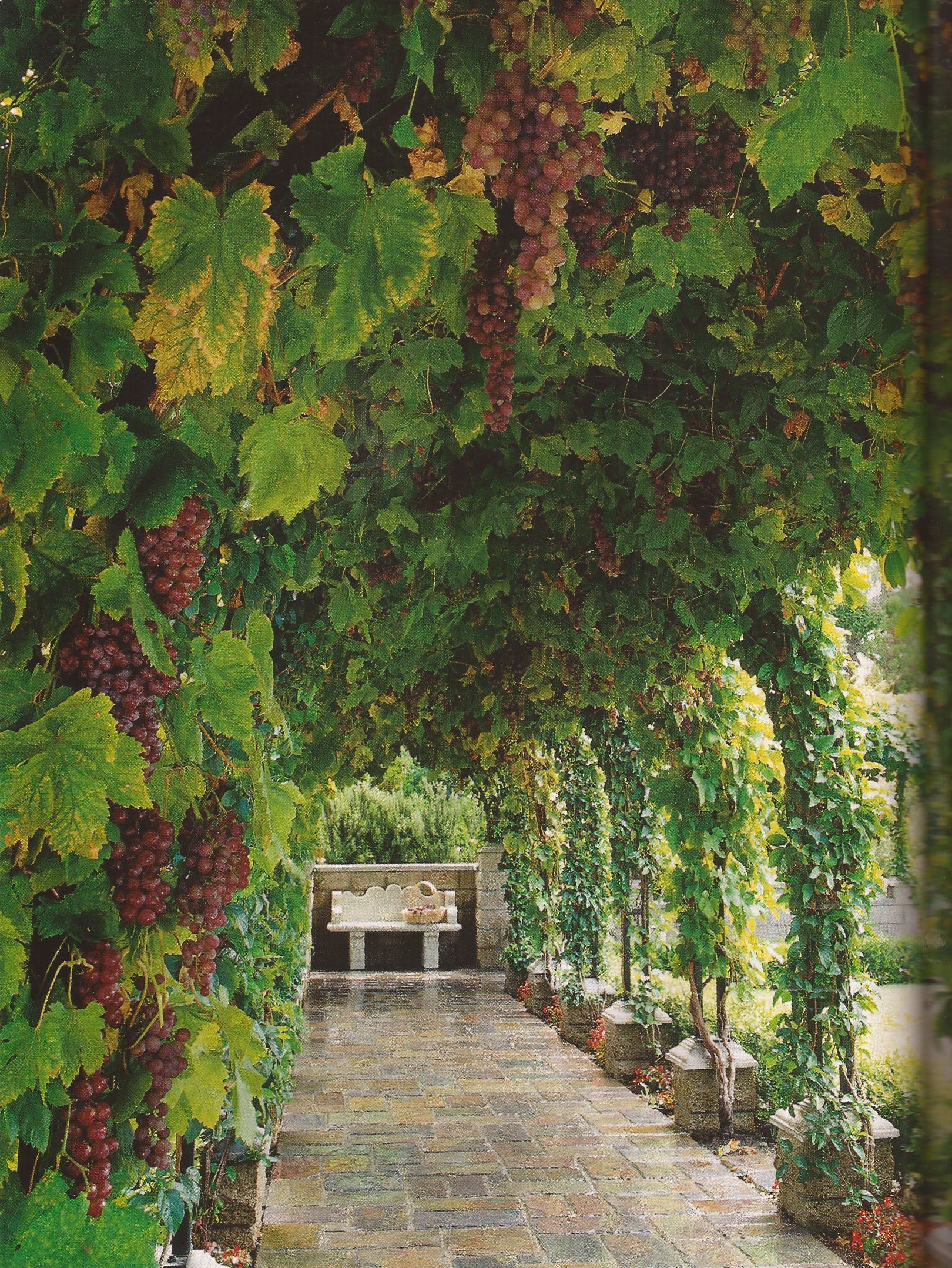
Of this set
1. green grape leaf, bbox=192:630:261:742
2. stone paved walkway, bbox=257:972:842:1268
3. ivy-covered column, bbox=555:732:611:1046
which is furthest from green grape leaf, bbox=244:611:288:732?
ivy-covered column, bbox=555:732:611:1046

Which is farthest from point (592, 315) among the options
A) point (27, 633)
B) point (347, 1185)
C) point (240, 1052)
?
point (347, 1185)

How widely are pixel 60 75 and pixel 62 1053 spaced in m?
1.15

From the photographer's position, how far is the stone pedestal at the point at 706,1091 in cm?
594

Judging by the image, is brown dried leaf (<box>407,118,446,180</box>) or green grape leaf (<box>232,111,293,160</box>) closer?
green grape leaf (<box>232,111,293,160</box>)

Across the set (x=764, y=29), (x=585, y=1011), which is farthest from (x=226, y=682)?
(x=585, y=1011)

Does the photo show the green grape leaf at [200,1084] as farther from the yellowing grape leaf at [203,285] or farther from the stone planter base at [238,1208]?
the stone planter base at [238,1208]

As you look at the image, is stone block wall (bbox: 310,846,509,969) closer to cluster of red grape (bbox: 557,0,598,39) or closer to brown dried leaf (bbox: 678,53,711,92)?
brown dried leaf (bbox: 678,53,711,92)

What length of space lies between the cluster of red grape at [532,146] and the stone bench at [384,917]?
1216cm

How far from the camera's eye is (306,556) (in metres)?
A: 2.79

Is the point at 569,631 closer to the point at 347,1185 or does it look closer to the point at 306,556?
the point at 306,556

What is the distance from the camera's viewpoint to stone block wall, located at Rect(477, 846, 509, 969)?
1296 centimetres

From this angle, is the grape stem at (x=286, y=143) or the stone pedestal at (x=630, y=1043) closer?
the grape stem at (x=286, y=143)

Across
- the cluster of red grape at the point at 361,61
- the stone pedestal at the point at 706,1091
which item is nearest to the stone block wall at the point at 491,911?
the stone pedestal at the point at 706,1091

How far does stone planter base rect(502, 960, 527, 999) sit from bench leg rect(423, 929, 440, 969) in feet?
5.92
